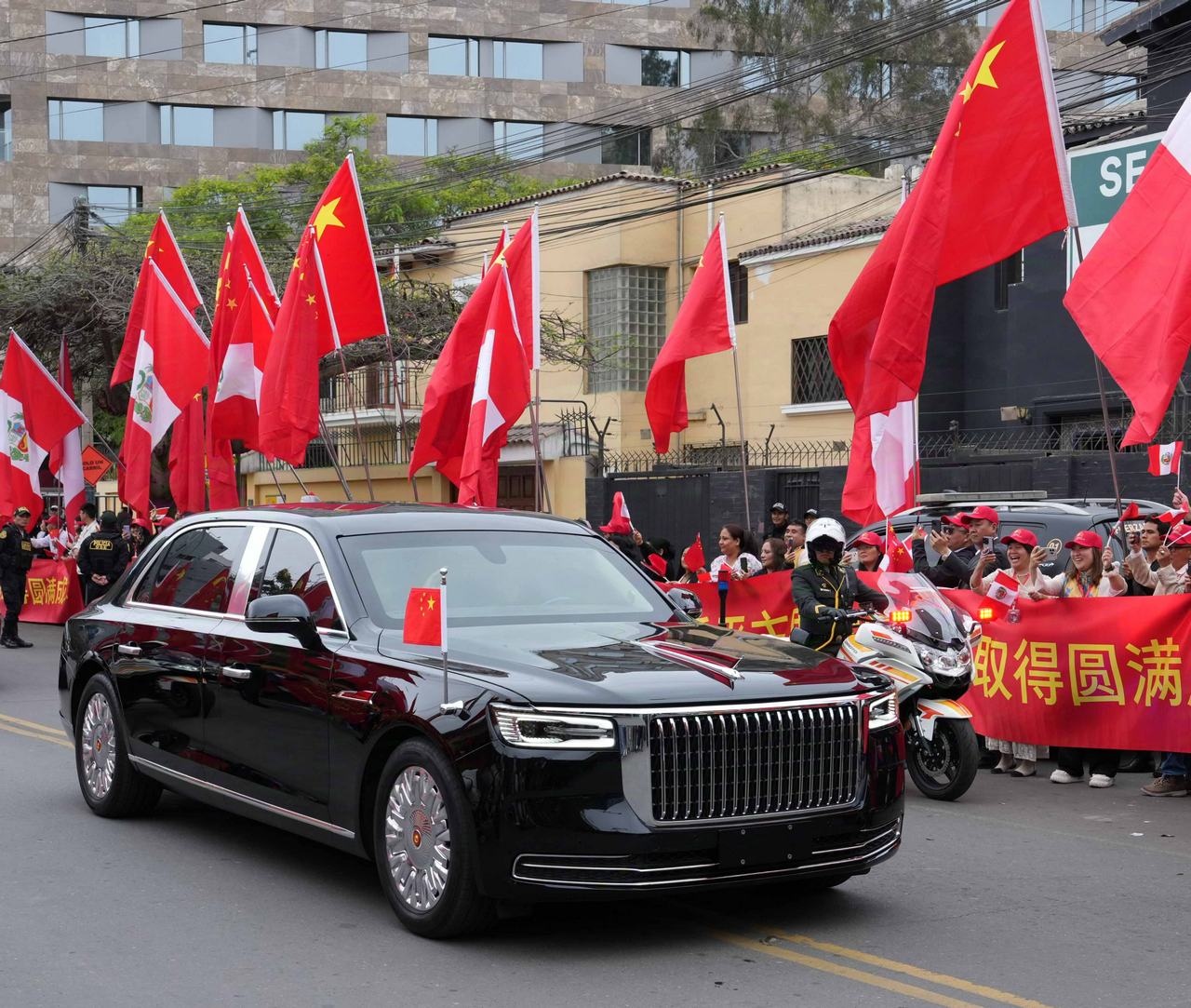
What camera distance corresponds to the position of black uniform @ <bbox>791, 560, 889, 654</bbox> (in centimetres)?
1016

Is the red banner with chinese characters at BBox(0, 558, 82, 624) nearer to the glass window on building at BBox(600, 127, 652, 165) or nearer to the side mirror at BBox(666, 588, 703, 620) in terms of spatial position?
the side mirror at BBox(666, 588, 703, 620)

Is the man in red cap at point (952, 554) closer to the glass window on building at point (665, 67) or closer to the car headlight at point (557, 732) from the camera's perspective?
the car headlight at point (557, 732)

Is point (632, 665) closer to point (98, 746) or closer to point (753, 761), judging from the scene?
point (753, 761)

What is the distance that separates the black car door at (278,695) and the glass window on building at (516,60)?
57578mm

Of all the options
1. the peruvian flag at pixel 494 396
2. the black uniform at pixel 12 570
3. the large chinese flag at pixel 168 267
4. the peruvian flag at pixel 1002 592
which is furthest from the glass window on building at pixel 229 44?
the peruvian flag at pixel 1002 592

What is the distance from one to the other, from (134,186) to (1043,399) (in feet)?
142

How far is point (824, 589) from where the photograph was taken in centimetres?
1030

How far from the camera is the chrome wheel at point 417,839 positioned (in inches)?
250

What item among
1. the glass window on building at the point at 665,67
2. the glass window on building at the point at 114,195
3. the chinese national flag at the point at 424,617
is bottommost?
the chinese national flag at the point at 424,617

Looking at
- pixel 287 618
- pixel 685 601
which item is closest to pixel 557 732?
pixel 287 618

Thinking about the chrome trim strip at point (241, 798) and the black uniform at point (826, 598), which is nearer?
the chrome trim strip at point (241, 798)

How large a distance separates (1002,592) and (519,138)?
53.6 m

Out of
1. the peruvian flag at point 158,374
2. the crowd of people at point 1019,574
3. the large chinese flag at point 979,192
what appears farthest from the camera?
the peruvian flag at point 158,374

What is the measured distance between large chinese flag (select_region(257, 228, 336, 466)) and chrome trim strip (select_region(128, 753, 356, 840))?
8845mm
